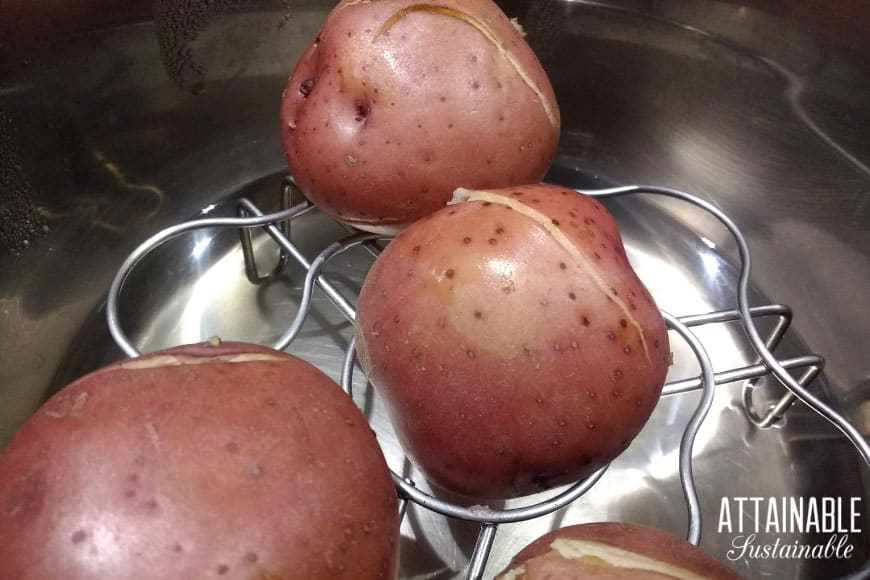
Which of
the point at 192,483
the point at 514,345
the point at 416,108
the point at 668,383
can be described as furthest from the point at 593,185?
the point at 192,483

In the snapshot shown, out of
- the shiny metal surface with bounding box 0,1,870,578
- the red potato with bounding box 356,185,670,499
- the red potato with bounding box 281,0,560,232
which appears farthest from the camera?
the shiny metal surface with bounding box 0,1,870,578

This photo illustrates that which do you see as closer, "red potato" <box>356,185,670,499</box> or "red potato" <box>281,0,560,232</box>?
"red potato" <box>356,185,670,499</box>

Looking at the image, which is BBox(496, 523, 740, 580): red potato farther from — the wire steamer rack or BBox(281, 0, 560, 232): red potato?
BBox(281, 0, 560, 232): red potato

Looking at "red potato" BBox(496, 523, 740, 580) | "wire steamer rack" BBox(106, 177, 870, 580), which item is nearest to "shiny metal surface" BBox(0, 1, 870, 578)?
"wire steamer rack" BBox(106, 177, 870, 580)

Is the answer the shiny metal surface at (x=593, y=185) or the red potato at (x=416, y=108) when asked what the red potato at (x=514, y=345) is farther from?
the shiny metal surface at (x=593, y=185)

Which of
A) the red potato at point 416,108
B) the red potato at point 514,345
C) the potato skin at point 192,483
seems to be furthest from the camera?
the red potato at point 416,108

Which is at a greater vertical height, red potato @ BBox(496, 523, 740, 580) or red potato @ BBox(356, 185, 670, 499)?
red potato @ BBox(356, 185, 670, 499)

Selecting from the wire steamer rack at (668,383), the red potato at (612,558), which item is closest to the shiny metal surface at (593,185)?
the wire steamer rack at (668,383)
